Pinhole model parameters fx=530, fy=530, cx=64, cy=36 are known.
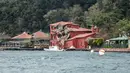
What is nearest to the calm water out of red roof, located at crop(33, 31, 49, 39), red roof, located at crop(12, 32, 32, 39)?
red roof, located at crop(33, 31, 49, 39)

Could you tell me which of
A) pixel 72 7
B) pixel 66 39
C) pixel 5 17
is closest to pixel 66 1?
pixel 72 7

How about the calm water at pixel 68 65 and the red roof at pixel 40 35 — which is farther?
the red roof at pixel 40 35

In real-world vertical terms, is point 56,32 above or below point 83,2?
below

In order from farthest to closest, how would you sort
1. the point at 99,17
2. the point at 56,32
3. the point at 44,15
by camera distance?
the point at 44,15
the point at 56,32
the point at 99,17

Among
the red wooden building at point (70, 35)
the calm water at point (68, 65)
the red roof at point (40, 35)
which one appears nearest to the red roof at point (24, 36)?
the red roof at point (40, 35)

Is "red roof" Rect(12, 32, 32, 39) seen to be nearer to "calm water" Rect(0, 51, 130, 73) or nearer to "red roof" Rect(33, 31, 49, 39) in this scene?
"red roof" Rect(33, 31, 49, 39)

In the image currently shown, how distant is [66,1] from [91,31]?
123ft

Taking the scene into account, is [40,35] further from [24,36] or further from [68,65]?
[68,65]

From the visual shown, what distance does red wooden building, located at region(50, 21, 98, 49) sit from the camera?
130 meters

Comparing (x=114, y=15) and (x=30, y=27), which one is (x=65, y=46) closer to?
(x=114, y=15)

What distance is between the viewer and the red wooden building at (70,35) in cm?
13012

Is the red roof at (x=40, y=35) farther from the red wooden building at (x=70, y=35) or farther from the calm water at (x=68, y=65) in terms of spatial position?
the calm water at (x=68, y=65)

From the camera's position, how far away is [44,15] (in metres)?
164

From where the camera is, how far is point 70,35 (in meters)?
138
